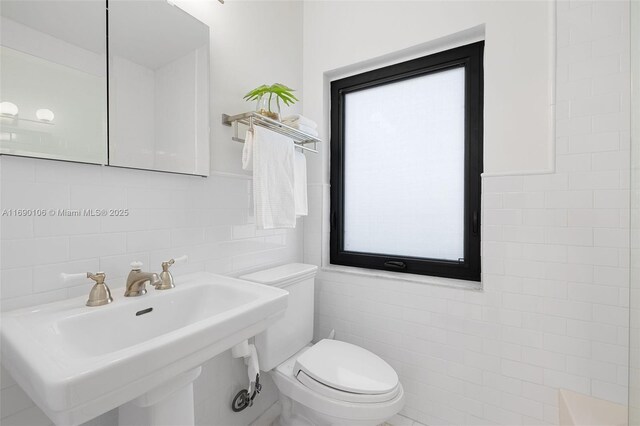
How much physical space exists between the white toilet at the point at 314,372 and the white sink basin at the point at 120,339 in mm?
351

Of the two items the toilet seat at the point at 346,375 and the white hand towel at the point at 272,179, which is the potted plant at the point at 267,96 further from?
the toilet seat at the point at 346,375

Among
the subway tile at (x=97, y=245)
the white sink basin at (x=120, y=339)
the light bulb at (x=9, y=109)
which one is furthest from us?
the subway tile at (x=97, y=245)

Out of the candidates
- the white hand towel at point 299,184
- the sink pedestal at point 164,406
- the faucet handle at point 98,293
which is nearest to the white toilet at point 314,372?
the white hand towel at point 299,184

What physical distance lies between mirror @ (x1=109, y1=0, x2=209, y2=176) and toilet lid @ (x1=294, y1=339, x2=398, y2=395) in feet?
3.00

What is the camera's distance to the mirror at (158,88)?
3.23ft

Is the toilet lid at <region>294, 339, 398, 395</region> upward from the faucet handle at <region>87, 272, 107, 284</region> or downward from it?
downward

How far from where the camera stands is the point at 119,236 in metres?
0.99

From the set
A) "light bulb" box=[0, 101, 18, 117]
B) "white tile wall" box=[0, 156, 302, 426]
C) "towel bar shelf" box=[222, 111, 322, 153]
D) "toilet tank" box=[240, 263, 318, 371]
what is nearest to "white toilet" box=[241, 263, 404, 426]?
"toilet tank" box=[240, 263, 318, 371]

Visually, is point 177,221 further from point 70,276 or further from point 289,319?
point 289,319

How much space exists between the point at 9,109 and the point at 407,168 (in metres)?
1.57

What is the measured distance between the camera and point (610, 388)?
115 centimetres

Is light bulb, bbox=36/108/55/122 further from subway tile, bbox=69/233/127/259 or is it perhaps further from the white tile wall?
subway tile, bbox=69/233/127/259

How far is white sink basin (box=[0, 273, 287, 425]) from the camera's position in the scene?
51cm

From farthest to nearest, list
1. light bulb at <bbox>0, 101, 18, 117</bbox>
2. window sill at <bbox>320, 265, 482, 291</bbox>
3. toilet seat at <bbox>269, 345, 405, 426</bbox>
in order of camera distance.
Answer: window sill at <bbox>320, 265, 482, 291</bbox>
toilet seat at <bbox>269, 345, 405, 426</bbox>
light bulb at <bbox>0, 101, 18, 117</bbox>
